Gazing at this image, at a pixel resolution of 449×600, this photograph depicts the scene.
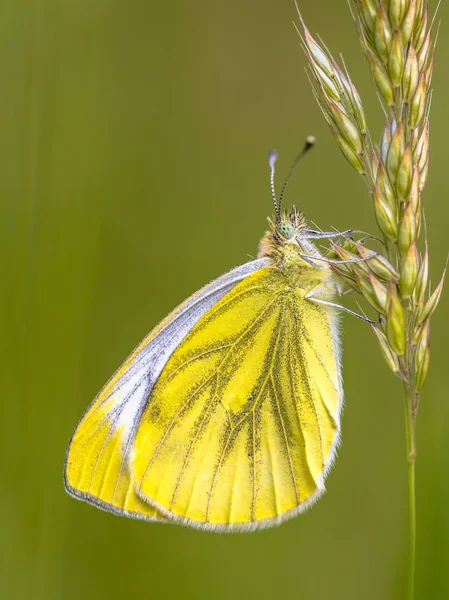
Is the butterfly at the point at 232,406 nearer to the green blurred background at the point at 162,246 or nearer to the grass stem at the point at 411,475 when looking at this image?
the green blurred background at the point at 162,246

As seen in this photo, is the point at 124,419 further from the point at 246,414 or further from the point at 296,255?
the point at 296,255

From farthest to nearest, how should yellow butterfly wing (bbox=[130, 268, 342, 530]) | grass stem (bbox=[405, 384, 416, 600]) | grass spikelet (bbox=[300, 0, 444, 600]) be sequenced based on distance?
yellow butterfly wing (bbox=[130, 268, 342, 530]) → grass spikelet (bbox=[300, 0, 444, 600]) → grass stem (bbox=[405, 384, 416, 600])

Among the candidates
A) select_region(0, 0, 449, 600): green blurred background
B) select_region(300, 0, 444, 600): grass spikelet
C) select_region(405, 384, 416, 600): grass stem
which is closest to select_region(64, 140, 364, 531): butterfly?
select_region(0, 0, 449, 600): green blurred background

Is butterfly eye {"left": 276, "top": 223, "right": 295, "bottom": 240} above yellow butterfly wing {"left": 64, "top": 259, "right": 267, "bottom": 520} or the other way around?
above

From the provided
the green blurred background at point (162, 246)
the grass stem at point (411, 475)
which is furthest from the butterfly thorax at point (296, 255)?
the grass stem at point (411, 475)

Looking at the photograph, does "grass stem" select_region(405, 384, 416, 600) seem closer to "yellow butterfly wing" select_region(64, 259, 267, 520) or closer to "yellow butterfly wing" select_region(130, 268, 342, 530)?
"yellow butterfly wing" select_region(130, 268, 342, 530)

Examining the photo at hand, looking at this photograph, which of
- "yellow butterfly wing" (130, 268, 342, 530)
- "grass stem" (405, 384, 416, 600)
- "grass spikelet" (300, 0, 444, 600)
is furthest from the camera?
"yellow butterfly wing" (130, 268, 342, 530)

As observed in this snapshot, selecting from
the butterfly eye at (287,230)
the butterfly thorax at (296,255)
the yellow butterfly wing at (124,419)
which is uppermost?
the butterfly eye at (287,230)

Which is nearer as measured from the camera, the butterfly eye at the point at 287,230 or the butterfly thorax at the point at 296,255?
the butterfly thorax at the point at 296,255
